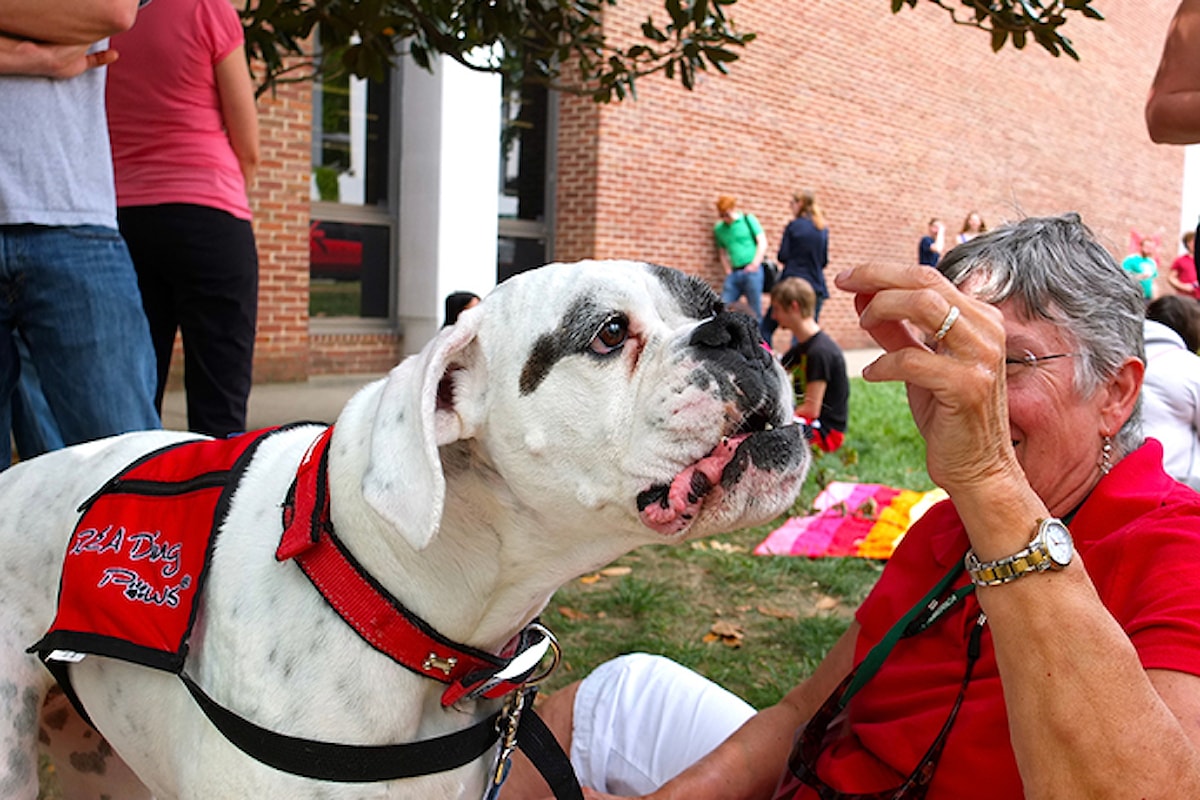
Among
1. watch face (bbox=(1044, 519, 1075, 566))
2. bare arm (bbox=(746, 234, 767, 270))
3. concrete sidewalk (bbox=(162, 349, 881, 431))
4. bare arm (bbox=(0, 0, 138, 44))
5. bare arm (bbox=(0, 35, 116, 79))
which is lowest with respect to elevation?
concrete sidewalk (bbox=(162, 349, 881, 431))

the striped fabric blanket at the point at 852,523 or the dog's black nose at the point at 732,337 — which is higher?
the dog's black nose at the point at 732,337

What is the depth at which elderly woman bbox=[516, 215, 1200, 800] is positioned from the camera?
145cm

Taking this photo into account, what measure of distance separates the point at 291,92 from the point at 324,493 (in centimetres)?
782

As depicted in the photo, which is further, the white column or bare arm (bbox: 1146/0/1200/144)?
the white column

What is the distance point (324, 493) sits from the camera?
1755 mm

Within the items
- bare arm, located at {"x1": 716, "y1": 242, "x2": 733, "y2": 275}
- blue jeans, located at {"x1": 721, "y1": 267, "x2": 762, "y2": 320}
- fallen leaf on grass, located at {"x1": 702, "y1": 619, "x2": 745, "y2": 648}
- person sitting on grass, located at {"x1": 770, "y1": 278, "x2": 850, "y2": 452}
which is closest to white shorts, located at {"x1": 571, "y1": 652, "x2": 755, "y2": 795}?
fallen leaf on grass, located at {"x1": 702, "y1": 619, "x2": 745, "y2": 648}

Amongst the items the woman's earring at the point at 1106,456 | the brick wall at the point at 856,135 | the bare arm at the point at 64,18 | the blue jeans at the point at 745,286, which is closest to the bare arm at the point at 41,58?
the bare arm at the point at 64,18

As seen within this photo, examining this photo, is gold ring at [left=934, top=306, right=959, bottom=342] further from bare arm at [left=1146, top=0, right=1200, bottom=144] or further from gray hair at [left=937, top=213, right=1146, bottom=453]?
bare arm at [left=1146, top=0, right=1200, bottom=144]

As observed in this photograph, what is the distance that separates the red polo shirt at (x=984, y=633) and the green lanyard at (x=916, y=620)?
2 centimetres

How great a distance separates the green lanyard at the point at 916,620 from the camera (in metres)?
1.90

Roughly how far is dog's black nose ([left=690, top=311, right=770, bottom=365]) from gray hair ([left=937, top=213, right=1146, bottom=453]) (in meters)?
0.46

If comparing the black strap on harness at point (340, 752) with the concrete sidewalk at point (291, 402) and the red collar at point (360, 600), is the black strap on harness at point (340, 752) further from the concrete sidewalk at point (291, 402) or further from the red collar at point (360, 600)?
the concrete sidewalk at point (291, 402)

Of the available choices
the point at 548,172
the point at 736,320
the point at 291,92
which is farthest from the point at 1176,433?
the point at 548,172

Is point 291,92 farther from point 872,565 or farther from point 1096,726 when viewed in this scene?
point 1096,726
